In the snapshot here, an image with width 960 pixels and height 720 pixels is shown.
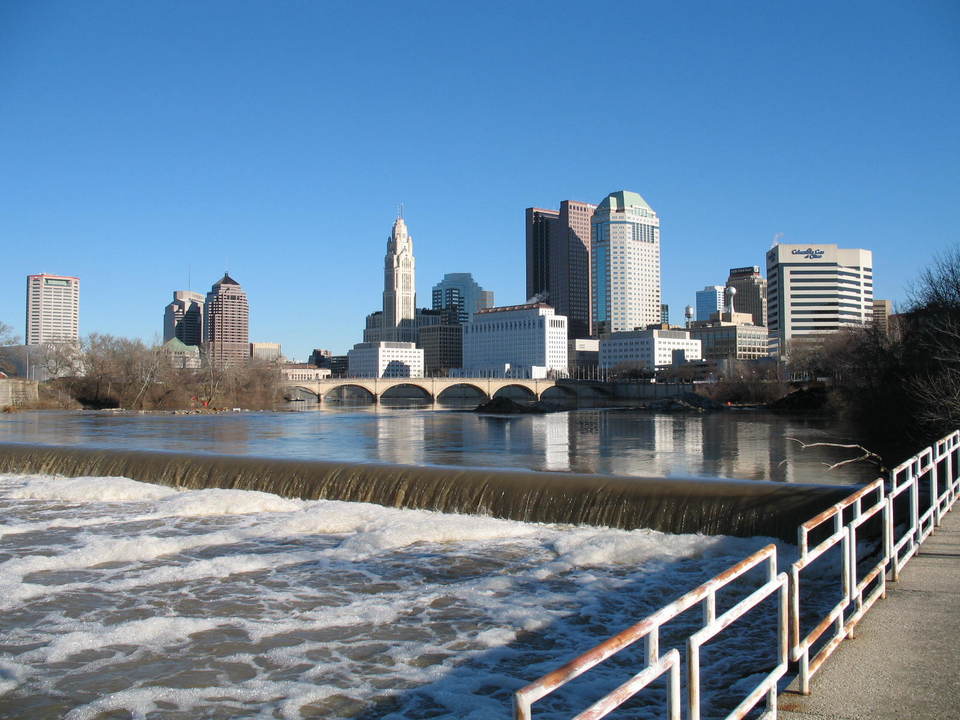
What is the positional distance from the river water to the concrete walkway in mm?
1992

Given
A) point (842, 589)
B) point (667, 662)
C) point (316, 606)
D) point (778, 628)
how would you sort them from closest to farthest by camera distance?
point (667, 662) < point (778, 628) < point (842, 589) < point (316, 606)

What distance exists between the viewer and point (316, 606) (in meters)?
12.5

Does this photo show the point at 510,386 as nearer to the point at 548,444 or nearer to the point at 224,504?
the point at 548,444

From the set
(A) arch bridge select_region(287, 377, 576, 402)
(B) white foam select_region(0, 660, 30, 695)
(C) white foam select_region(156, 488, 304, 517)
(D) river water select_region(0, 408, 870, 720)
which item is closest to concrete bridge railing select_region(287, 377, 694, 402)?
(A) arch bridge select_region(287, 377, 576, 402)

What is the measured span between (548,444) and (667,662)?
4079 cm

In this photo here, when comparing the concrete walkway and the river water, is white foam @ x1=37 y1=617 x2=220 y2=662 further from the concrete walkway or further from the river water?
the concrete walkway

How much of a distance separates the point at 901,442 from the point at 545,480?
22.4 meters

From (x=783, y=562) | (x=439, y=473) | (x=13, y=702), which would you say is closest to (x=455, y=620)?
(x=13, y=702)

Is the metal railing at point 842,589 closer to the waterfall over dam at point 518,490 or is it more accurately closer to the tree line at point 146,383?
the waterfall over dam at point 518,490

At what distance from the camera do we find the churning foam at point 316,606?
912cm

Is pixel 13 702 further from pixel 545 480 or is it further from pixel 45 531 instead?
pixel 545 480

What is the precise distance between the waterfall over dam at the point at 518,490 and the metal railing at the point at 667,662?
39.1 ft

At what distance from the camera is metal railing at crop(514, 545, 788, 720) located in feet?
11.7

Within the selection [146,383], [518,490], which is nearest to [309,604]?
[518,490]
